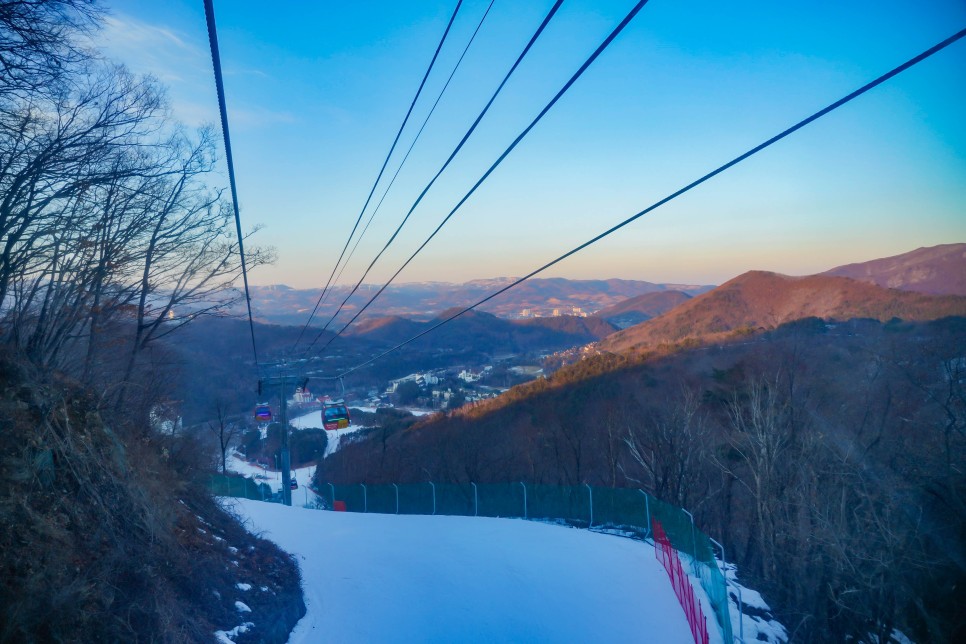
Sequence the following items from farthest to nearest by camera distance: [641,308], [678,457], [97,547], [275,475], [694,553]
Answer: [641,308], [275,475], [678,457], [694,553], [97,547]

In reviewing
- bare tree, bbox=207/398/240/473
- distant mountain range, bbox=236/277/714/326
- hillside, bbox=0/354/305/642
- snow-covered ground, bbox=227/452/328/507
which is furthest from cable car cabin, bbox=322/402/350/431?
distant mountain range, bbox=236/277/714/326

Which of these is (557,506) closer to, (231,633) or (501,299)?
(231,633)

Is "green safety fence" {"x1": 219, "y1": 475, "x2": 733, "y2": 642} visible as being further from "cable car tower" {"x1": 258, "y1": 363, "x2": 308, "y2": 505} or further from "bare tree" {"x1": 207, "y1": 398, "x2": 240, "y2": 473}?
"bare tree" {"x1": 207, "y1": 398, "x2": 240, "y2": 473}

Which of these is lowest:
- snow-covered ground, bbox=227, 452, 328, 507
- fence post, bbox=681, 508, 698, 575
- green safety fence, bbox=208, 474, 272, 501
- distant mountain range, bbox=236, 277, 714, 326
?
snow-covered ground, bbox=227, 452, 328, 507

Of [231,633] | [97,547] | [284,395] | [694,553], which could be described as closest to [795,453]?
[694,553]

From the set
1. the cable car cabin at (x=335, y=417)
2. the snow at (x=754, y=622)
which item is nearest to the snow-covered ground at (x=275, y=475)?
the cable car cabin at (x=335, y=417)

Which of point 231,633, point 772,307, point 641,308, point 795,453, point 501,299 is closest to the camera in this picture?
point 231,633
